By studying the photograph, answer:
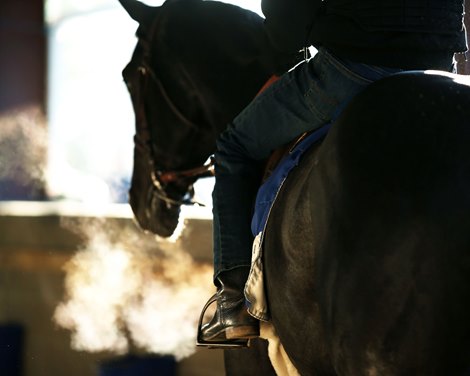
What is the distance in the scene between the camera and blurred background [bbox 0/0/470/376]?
610cm

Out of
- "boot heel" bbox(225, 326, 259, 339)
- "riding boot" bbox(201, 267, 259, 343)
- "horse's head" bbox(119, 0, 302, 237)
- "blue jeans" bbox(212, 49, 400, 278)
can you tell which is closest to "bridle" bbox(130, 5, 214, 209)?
"horse's head" bbox(119, 0, 302, 237)

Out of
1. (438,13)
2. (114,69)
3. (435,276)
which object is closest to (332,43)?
(438,13)

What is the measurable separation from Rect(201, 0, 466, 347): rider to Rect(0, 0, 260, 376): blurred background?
1226mm

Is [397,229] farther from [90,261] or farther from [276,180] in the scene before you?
[90,261]

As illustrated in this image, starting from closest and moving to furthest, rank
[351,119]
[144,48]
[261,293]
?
[351,119]
[261,293]
[144,48]

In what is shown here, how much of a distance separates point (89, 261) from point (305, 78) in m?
4.84

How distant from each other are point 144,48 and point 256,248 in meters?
1.64

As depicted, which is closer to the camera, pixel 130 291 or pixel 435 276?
pixel 435 276

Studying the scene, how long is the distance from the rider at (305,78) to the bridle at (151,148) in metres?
0.86

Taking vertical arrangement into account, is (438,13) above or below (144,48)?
above

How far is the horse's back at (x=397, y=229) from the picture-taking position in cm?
189

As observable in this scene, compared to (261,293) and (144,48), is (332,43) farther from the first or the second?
(144,48)

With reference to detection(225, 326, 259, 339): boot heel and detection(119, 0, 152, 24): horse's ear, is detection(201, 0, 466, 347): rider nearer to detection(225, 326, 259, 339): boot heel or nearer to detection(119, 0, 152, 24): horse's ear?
detection(225, 326, 259, 339): boot heel

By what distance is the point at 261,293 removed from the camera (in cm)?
269
